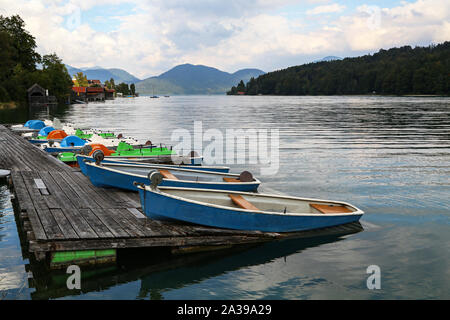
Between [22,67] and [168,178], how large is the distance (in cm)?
11910

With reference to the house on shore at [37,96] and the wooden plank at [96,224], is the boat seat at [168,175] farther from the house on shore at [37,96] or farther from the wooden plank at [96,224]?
the house on shore at [37,96]

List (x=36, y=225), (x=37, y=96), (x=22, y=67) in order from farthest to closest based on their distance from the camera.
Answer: (x=22, y=67), (x=37, y=96), (x=36, y=225)

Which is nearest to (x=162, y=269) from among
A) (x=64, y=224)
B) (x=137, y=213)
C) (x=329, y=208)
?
(x=137, y=213)

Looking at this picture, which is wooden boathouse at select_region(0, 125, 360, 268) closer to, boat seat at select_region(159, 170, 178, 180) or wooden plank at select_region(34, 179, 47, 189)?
wooden plank at select_region(34, 179, 47, 189)

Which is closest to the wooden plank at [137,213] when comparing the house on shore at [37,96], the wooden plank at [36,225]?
the wooden plank at [36,225]

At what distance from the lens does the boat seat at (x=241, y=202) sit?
1120 cm

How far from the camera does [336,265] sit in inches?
388

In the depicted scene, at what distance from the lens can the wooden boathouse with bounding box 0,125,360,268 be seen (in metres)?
8.92

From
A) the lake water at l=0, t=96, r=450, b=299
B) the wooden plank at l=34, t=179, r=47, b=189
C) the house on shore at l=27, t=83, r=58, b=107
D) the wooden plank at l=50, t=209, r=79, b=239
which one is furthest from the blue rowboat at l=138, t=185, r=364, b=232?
the house on shore at l=27, t=83, r=58, b=107

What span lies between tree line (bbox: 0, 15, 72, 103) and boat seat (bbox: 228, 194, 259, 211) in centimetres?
9225

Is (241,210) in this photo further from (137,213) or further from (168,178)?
(168,178)

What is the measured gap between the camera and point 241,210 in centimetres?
1038

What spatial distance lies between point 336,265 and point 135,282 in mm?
4630

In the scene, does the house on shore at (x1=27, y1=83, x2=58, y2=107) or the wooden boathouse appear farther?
the house on shore at (x1=27, y1=83, x2=58, y2=107)
